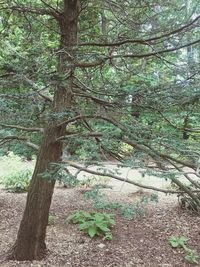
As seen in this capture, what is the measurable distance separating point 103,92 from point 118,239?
2.49 m

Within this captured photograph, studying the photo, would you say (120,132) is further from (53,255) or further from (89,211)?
(89,211)

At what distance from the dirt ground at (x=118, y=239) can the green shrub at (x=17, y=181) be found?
2.69 ft

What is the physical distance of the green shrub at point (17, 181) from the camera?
7.85 metres

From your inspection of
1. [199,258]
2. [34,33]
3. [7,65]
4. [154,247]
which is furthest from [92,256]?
[34,33]

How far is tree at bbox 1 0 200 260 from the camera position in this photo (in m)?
3.38

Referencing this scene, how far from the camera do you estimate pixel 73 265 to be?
4.50 meters

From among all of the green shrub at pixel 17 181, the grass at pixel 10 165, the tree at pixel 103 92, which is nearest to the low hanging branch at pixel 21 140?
the tree at pixel 103 92

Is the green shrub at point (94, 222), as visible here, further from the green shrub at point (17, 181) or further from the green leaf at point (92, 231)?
the green shrub at point (17, 181)

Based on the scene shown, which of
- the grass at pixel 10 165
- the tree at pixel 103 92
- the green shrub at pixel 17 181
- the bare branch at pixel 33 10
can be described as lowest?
the green shrub at pixel 17 181

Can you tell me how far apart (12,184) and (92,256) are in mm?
3836

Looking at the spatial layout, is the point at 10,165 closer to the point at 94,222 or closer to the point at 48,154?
the point at 94,222

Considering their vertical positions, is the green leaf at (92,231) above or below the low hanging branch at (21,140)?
below

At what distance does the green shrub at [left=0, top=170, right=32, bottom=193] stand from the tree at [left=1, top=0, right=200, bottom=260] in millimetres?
3491

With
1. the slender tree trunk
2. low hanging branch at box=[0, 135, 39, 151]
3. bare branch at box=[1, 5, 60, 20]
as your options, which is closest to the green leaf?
the slender tree trunk
